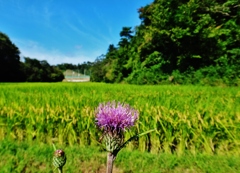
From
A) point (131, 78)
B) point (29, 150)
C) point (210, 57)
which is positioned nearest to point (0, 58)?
point (131, 78)

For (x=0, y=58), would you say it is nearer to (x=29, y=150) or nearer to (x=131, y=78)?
(x=131, y=78)

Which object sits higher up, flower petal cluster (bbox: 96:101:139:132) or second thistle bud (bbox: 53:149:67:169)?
flower petal cluster (bbox: 96:101:139:132)

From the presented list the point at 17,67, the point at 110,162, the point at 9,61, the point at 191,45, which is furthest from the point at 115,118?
the point at 17,67

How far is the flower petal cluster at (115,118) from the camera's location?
2.92 ft

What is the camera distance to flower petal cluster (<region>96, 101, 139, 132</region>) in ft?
2.92

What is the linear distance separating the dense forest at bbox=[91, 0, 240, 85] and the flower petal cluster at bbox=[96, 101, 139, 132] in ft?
46.4

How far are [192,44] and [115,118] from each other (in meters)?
16.8

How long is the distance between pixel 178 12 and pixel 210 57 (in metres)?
3.96

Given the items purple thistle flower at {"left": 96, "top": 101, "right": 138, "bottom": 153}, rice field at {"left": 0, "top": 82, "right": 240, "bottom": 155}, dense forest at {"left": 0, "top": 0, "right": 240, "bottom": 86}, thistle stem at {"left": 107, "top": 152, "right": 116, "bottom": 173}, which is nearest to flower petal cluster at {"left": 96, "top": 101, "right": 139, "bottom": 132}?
purple thistle flower at {"left": 96, "top": 101, "right": 138, "bottom": 153}

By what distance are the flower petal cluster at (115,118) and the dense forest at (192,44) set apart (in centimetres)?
1414

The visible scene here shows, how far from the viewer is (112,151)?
2.50 ft

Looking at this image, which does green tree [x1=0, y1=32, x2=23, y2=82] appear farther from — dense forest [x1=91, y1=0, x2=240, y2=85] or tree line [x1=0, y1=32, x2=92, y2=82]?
dense forest [x1=91, y1=0, x2=240, y2=85]

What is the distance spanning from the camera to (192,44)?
16.5 metres

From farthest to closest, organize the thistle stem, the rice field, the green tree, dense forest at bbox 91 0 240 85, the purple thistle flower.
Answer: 1. the green tree
2. dense forest at bbox 91 0 240 85
3. the rice field
4. the purple thistle flower
5. the thistle stem
